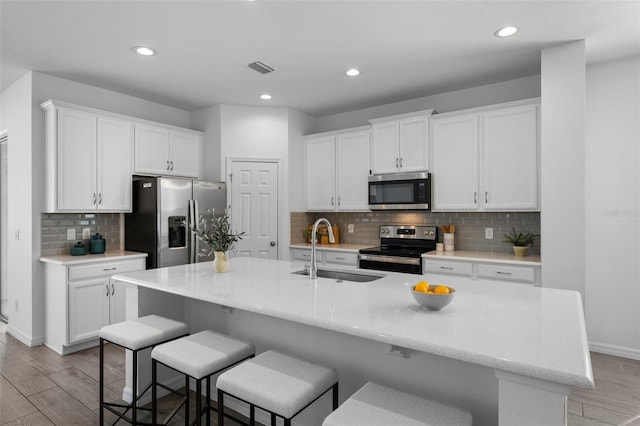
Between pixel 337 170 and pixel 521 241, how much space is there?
7.66 ft

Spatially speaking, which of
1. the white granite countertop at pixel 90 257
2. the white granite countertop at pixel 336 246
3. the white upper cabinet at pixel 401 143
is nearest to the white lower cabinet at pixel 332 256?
the white granite countertop at pixel 336 246

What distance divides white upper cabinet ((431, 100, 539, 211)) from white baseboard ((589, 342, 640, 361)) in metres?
1.43

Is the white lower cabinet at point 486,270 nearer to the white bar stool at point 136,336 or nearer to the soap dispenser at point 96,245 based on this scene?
the white bar stool at point 136,336

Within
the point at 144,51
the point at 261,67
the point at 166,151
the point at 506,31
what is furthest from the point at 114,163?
the point at 506,31

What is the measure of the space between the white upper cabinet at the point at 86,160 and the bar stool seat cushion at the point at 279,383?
10.2 ft

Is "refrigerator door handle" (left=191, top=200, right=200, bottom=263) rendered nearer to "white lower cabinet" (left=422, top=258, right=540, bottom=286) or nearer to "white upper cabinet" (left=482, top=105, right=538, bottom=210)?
"white lower cabinet" (left=422, top=258, right=540, bottom=286)

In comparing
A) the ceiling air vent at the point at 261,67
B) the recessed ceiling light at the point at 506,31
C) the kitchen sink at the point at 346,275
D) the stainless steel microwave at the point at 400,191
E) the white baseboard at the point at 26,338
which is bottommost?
the white baseboard at the point at 26,338

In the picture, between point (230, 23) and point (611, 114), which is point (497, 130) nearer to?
point (611, 114)

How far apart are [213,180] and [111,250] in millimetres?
1460

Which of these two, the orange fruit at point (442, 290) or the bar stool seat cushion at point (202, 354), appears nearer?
the orange fruit at point (442, 290)

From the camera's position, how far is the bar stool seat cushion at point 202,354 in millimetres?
1755

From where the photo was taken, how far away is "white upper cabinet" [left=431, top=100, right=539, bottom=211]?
11.8 ft

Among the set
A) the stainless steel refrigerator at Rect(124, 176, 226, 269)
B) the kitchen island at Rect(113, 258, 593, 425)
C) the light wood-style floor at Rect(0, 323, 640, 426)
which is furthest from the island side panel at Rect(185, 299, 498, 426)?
the stainless steel refrigerator at Rect(124, 176, 226, 269)

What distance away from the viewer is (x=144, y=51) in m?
3.21
